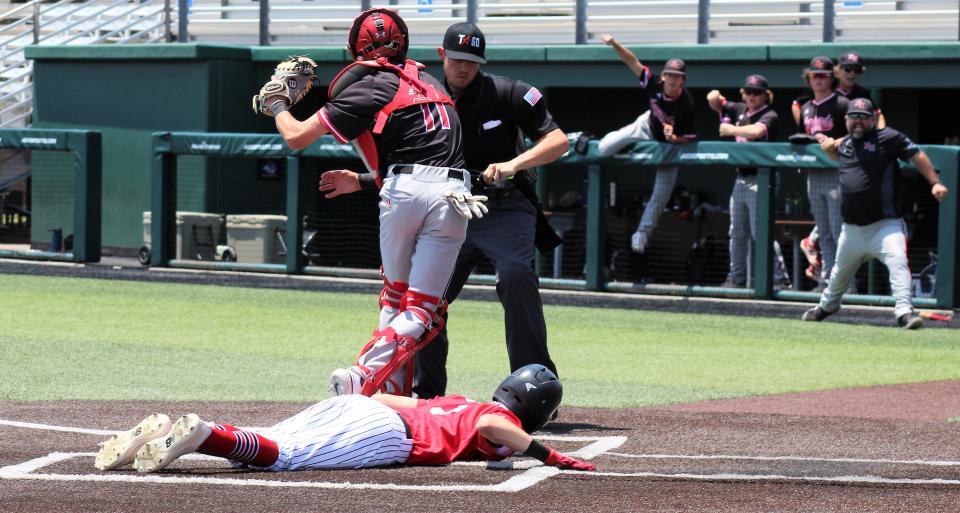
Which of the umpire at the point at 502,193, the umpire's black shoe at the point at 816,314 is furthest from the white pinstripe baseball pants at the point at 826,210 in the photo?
the umpire at the point at 502,193

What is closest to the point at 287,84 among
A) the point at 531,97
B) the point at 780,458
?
the point at 531,97

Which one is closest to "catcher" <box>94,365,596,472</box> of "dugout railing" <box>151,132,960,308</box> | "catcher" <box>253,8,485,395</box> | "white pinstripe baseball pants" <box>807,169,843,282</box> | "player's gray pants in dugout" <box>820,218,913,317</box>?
"catcher" <box>253,8,485,395</box>

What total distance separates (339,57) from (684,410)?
11.3 meters

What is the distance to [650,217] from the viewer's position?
14.1m

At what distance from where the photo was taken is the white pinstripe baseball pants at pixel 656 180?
1411cm

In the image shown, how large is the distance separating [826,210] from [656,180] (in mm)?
1662

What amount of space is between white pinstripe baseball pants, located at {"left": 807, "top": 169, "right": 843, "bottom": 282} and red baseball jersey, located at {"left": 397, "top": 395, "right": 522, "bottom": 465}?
25.3ft

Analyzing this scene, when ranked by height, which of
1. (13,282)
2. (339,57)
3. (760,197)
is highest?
(339,57)

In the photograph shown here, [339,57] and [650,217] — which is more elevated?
[339,57]

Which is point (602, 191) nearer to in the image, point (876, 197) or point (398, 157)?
point (876, 197)

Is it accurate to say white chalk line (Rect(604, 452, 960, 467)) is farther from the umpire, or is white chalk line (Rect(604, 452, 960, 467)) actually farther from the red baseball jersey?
the umpire

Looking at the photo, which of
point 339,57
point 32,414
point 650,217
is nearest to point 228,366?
point 32,414

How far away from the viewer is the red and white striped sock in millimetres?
5594

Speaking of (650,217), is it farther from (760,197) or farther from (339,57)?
(339,57)
